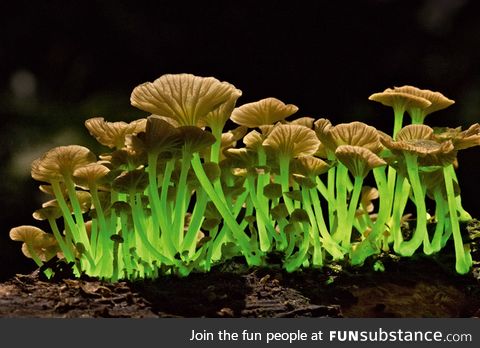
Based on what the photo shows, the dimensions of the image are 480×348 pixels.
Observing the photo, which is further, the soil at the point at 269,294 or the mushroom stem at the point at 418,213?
the mushroom stem at the point at 418,213

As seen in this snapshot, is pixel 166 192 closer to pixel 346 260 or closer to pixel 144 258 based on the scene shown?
pixel 144 258

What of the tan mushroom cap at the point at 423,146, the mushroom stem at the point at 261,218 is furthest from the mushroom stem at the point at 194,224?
the tan mushroom cap at the point at 423,146

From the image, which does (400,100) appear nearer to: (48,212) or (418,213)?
(418,213)

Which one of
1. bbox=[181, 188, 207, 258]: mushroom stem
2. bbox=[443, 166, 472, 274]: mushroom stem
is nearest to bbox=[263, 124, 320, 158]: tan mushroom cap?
bbox=[181, 188, 207, 258]: mushroom stem

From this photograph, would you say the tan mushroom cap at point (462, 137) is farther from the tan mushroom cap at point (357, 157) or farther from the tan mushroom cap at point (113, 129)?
the tan mushroom cap at point (113, 129)

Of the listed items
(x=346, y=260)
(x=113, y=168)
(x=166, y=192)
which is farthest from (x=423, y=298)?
(x=113, y=168)

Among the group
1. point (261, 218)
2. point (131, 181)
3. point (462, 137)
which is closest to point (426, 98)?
point (462, 137)
